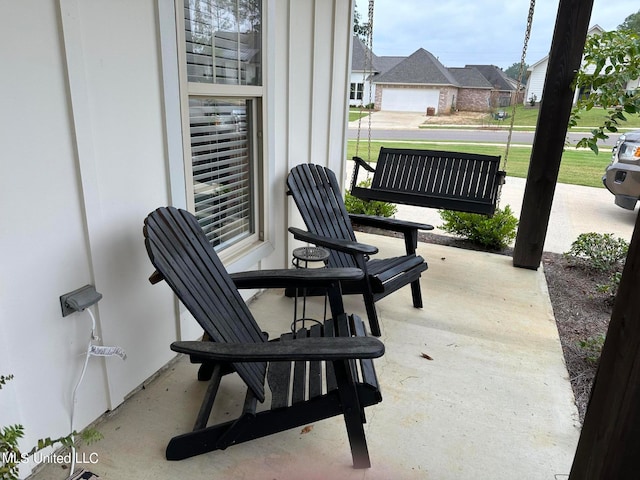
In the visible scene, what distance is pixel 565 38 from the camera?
312 cm

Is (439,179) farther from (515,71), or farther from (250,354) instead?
(250,354)

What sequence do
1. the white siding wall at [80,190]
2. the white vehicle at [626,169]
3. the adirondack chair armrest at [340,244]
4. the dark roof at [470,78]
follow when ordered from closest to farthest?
the white siding wall at [80,190] < the adirondack chair armrest at [340,244] < the white vehicle at [626,169] < the dark roof at [470,78]

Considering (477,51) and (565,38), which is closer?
(565,38)

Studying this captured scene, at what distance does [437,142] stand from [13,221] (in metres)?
13.1

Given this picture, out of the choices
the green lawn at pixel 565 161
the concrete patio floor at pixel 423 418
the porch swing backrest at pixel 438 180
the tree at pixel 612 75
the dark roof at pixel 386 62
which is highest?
the dark roof at pixel 386 62

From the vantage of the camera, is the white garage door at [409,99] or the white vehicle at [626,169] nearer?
the white vehicle at [626,169]

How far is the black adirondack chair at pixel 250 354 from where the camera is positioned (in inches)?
56.7

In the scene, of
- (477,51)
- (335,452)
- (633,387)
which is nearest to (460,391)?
(335,452)

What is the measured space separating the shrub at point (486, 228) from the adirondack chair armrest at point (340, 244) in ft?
6.67

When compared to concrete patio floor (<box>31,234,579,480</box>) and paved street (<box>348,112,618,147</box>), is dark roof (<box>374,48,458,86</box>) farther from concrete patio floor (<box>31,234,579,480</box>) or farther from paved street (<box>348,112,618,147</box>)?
concrete patio floor (<box>31,234,579,480</box>)

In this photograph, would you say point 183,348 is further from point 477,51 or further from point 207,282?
point 477,51

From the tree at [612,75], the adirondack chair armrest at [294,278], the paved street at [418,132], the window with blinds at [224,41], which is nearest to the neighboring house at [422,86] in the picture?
the paved street at [418,132]

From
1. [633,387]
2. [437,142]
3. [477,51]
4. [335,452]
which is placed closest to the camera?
[633,387]

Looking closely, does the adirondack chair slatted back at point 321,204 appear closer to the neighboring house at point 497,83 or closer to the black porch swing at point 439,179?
the black porch swing at point 439,179
